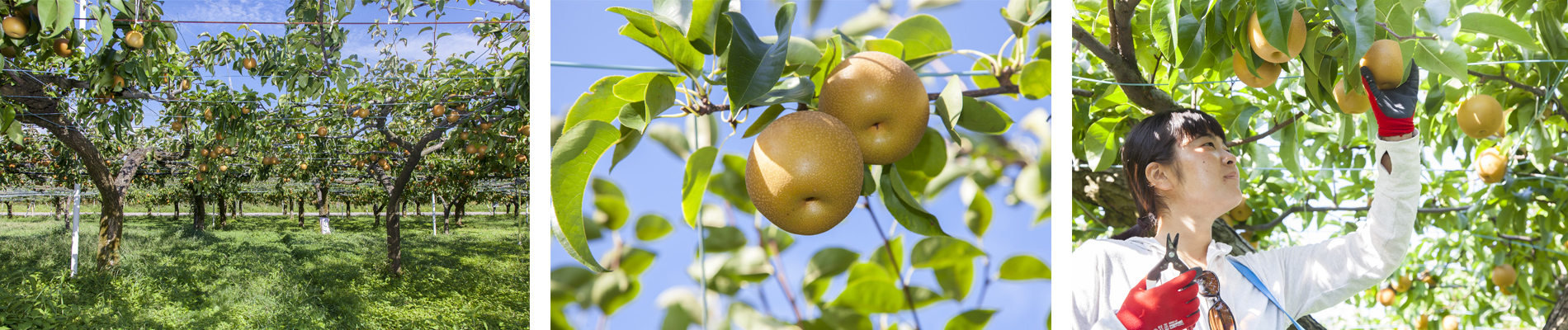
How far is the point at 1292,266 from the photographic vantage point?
83 cm

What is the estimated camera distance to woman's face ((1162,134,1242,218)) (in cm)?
76

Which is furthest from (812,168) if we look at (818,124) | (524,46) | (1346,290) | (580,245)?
(524,46)

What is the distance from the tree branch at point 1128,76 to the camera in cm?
75

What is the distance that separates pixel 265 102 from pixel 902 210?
11.4 ft

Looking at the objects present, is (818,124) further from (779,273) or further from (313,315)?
(313,315)

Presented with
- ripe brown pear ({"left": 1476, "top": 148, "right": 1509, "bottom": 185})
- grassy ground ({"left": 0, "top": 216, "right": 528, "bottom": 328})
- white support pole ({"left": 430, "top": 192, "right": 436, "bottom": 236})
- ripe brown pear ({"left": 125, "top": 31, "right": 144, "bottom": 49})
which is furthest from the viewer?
white support pole ({"left": 430, "top": 192, "right": 436, "bottom": 236})

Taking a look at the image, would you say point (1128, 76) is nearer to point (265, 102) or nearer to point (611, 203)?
point (611, 203)

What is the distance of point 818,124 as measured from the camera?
1.47 ft

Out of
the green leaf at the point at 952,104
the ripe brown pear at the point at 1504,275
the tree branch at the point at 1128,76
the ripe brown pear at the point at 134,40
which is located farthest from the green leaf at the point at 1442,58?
the ripe brown pear at the point at 134,40

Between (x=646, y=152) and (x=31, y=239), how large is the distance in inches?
216

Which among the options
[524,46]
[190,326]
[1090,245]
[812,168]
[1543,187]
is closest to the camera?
[812,168]

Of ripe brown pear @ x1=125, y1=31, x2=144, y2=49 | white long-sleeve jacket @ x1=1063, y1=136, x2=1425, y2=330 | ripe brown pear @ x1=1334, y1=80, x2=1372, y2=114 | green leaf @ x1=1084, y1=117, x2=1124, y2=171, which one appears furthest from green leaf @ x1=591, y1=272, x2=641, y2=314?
ripe brown pear @ x1=125, y1=31, x2=144, y2=49

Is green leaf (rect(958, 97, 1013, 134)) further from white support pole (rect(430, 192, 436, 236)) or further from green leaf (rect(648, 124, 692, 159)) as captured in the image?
white support pole (rect(430, 192, 436, 236))

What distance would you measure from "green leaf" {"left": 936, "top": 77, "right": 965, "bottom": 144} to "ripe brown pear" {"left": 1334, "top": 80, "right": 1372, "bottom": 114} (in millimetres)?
501
